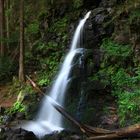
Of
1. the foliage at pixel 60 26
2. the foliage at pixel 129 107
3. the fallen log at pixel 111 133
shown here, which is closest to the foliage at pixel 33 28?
the foliage at pixel 60 26

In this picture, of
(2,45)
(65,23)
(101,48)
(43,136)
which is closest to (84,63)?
(101,48)

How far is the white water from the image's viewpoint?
14516mm

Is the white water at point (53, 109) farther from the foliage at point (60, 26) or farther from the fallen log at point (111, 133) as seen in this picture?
the foliage at point (60, 26)

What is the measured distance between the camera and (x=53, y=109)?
621 inches

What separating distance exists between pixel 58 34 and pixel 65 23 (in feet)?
2.94

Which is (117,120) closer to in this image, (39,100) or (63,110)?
(63,110)

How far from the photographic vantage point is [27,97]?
664 inches

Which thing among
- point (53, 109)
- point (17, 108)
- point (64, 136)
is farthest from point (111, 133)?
point (17, 108)

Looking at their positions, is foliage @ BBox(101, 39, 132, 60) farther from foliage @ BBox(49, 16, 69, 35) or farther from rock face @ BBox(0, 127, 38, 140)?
rock face @ BBox(0, 127, 38, 140)

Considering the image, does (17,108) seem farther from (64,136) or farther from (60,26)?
(60,26)

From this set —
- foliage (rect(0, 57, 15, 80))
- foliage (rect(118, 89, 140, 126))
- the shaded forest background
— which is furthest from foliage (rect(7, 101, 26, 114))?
foliage (rect(118, 89, 140, 126))

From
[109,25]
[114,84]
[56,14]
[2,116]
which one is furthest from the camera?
[56,14]

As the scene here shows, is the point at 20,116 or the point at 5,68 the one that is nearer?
the point at 20,116

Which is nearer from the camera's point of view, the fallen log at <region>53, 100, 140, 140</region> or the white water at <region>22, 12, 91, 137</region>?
the fallen log at <region>53, 100, 140, 140</region>
